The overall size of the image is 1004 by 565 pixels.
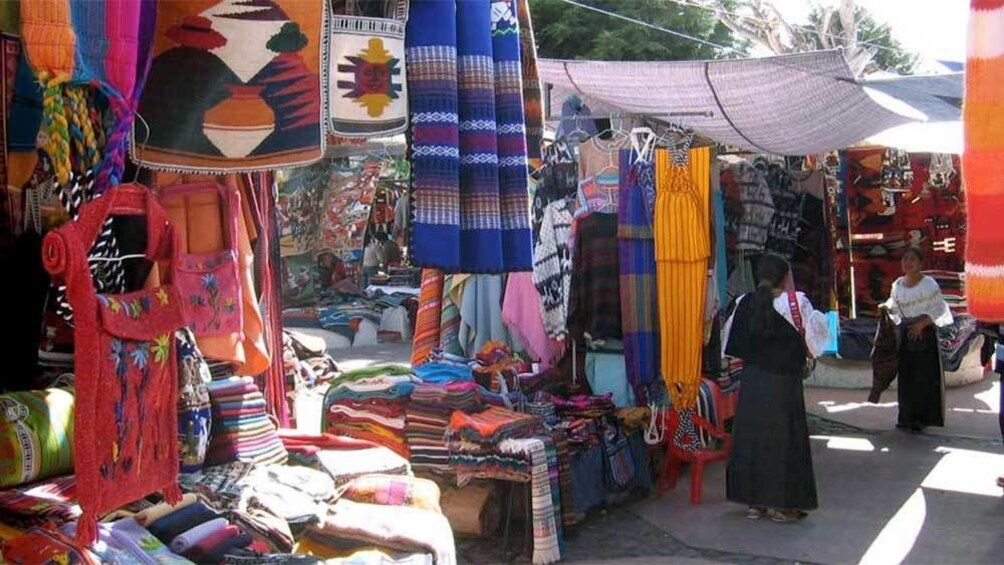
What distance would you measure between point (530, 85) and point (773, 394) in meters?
3.21

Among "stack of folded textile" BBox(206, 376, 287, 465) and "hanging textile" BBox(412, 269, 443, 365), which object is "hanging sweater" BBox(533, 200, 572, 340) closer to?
"hanging textile" BBox(412, 269, 443, 365)

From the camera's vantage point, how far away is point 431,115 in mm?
2914

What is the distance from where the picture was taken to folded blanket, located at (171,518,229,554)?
2756mm

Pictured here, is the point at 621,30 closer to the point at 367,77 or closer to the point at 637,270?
the point at 637,270

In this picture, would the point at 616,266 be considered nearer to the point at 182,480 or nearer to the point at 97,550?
the point at 182,480

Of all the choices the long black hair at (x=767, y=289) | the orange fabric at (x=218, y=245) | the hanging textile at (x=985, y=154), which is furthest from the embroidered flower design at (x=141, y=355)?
the long black hair at (x=767, y=289)

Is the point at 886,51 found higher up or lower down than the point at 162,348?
higher up

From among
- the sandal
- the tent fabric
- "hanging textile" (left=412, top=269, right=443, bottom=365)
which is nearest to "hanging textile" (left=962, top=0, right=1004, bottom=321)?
the tent fabric

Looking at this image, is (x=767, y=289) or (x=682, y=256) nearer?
(x=767, y=289)

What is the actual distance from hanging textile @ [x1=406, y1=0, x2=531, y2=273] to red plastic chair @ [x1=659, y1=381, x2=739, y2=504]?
360cm

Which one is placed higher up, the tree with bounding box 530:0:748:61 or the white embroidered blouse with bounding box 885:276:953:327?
the tree with bounding box 530:0:748:61

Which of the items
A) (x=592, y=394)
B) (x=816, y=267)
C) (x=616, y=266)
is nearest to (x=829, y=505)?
(x=592, y=394)

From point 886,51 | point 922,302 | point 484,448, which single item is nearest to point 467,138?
point 484,448

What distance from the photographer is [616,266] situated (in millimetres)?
6164
